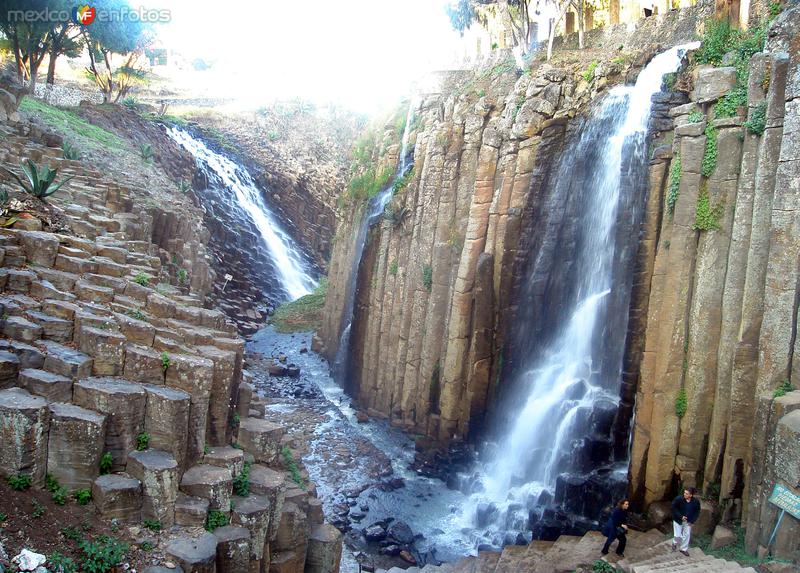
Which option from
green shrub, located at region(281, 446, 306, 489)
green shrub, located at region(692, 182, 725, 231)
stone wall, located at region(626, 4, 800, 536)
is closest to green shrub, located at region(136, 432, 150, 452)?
green shrub, located at region(281, 446, 306, 489)

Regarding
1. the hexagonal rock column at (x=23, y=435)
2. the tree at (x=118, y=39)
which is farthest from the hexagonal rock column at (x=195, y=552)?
the tree at (x=118, y=39)

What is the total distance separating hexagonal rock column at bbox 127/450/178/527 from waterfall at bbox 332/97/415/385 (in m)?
16.6

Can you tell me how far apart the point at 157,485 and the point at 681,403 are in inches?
403

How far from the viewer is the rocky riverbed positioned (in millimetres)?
15977

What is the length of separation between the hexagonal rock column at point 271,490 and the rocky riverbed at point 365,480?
3595 mm

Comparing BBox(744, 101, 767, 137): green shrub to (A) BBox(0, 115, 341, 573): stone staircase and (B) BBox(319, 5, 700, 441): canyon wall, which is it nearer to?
(B) BBox(319, 5, 700, 441): canyon wall

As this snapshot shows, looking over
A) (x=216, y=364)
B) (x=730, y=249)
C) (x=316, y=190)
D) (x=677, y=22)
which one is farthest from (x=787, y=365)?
(x=316, y=190)

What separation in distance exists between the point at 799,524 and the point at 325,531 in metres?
8.10

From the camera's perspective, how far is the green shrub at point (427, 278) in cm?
2216

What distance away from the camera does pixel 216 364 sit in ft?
38.5

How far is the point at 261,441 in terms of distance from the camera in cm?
1260

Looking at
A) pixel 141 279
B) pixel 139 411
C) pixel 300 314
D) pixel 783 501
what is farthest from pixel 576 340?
pixel 300 314

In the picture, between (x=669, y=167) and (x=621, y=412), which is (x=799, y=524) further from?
(x=669, y=167)

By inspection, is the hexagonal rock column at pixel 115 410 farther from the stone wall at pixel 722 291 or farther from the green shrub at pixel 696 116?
the green shrub at pixel 696 116
